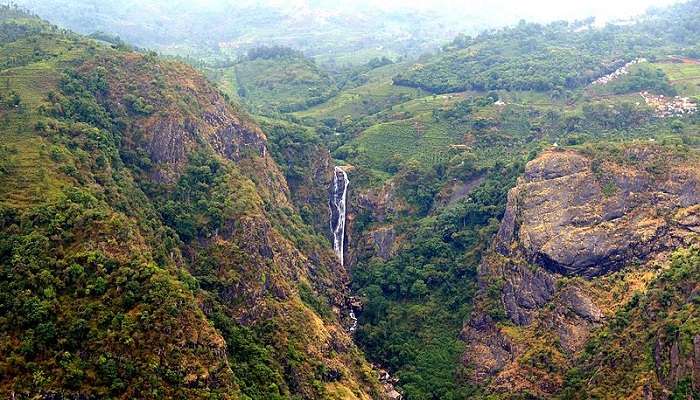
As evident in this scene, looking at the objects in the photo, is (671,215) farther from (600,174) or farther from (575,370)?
(575,370)

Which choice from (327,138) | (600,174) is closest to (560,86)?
(327,138)

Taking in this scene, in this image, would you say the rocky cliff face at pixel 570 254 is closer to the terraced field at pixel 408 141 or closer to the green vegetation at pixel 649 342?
the green vegetation at pixel 649 342

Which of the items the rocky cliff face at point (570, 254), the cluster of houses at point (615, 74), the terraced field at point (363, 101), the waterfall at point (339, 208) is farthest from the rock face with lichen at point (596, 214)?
the terraced field at point (363, 101)

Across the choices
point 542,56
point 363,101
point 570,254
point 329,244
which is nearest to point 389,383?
point 570,254

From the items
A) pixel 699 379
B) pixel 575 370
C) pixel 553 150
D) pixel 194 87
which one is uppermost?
pixel 194 87

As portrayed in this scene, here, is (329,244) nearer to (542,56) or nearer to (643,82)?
(643,82)
